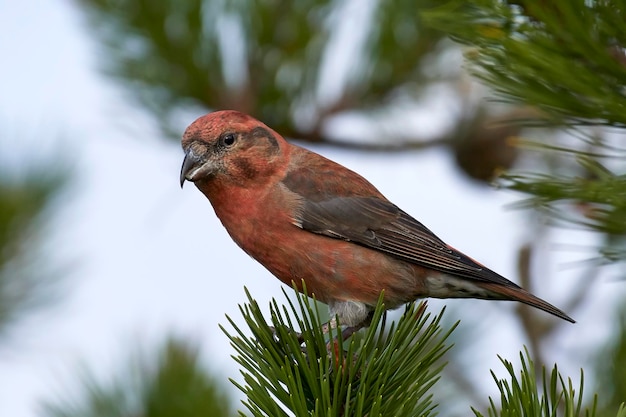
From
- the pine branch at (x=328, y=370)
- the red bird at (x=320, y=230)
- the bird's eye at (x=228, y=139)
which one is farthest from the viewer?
the bird's eye at (x=228, y=139)

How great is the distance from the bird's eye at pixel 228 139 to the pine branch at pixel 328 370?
1.42m

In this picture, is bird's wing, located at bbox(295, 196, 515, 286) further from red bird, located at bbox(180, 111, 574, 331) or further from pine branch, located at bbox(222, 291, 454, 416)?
pine branch, located at bbox(222, 291, 454, 416)

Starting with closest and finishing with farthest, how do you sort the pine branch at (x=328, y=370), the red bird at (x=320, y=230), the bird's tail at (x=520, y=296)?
1. the pine branch at (x=328, y=370)
2. the bird's tail at (x=520, y=296)
3. the red bird at (x=320, y=230)

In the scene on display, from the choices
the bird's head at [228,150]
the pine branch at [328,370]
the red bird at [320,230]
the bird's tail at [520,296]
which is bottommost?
the pine branch at [328,370]

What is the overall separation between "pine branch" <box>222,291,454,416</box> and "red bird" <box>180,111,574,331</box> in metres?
1.13

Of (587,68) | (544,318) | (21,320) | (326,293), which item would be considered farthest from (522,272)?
(21,320)

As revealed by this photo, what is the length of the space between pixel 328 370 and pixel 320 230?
1.51 m

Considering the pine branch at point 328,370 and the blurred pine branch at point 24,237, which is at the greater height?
the blurred pine branch at point 24,237

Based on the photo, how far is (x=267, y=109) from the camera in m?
4.17

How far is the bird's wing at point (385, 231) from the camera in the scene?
3.80 metres

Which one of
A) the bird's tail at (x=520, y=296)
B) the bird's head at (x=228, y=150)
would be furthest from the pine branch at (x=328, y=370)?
the bird's head at (x=228, y=150)

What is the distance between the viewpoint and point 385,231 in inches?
157

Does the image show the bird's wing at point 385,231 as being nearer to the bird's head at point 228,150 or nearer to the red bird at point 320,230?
the red bird at point 320,230

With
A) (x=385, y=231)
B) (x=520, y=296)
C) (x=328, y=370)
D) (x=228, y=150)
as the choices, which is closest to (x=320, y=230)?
(x=385, y=231)
